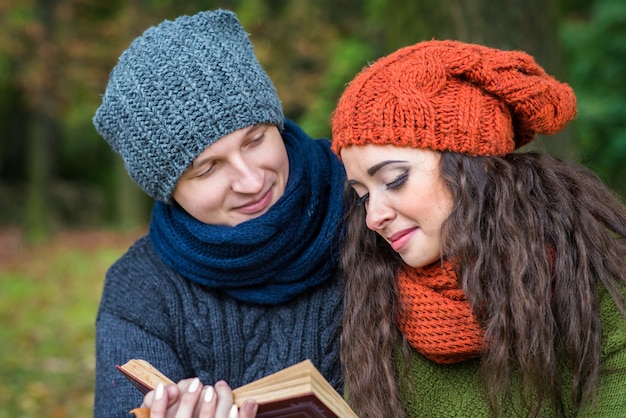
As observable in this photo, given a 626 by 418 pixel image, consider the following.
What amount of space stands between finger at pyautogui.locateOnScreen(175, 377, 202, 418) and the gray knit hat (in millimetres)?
856

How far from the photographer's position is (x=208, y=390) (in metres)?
2.19

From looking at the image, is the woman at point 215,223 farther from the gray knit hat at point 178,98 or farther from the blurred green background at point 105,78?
the blurred green background at point 105,78

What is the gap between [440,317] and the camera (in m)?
2.44

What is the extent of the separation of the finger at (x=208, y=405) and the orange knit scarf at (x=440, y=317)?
67cm

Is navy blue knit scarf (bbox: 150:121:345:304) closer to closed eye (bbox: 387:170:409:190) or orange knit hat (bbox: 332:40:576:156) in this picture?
orange knit hat (bbox: 332:40:576:156)

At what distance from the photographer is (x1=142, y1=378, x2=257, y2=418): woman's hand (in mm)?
2146

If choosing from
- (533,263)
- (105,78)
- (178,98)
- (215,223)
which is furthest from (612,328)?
(105,78)

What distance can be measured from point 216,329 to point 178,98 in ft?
2.79

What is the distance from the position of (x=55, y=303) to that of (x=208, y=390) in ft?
25.3

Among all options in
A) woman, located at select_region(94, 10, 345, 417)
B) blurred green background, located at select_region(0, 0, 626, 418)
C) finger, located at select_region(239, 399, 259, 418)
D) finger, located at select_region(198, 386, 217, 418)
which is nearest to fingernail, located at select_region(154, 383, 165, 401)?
finger, located at select_region(198, 386, 217, 418)

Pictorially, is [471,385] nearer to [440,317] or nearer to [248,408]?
[440,317]

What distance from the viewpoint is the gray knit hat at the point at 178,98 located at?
109 inches

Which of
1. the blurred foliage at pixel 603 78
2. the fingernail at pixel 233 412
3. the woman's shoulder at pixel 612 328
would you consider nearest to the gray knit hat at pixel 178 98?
the fingernail at pixel 233 412

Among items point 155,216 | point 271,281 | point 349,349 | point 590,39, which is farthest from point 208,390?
point 590,39
